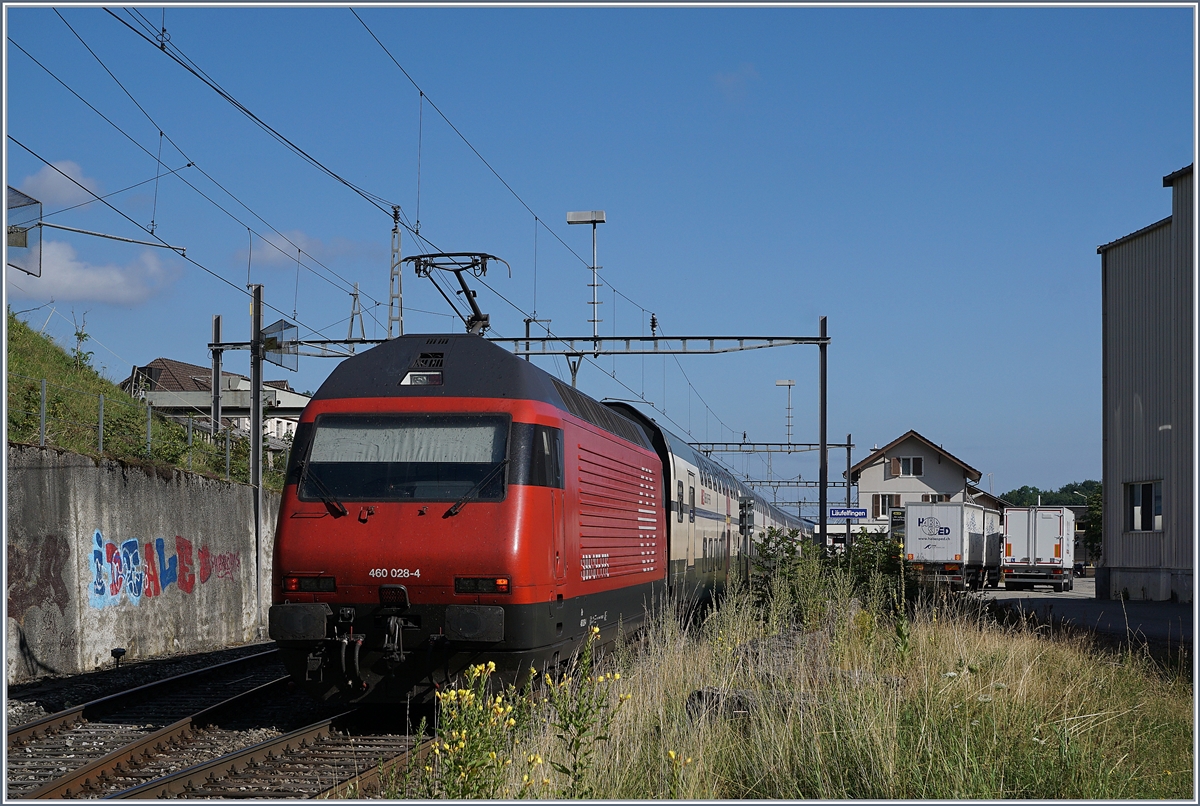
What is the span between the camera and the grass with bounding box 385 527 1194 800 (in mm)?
6387

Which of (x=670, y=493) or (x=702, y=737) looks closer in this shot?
(x=702, y=737)

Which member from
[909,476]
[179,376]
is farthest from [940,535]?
[179,376]

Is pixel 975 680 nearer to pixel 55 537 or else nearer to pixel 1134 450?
pixel 55 537

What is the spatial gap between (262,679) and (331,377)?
5119 mm

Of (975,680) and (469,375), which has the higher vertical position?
(469,375)

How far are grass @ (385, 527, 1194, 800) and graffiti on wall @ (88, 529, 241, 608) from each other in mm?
9307

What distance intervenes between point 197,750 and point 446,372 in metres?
3.77

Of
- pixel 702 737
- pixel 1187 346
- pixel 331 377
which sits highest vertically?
pixel 1187 346

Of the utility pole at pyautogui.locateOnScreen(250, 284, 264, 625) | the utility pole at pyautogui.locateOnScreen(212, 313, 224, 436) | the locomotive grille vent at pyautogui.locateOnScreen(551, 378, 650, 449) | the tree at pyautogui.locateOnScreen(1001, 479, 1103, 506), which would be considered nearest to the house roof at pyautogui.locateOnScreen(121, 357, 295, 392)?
the utility pole at pyautogui.locateOnScreen(212, 313, 224, 436)

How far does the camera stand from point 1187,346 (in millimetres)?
24547

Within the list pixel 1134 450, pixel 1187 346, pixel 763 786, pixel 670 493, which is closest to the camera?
pixel 763 786

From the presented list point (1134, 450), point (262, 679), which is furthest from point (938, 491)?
point (262, 679)

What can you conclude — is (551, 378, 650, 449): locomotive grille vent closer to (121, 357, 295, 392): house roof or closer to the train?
the train

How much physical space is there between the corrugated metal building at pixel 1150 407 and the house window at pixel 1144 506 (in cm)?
2
